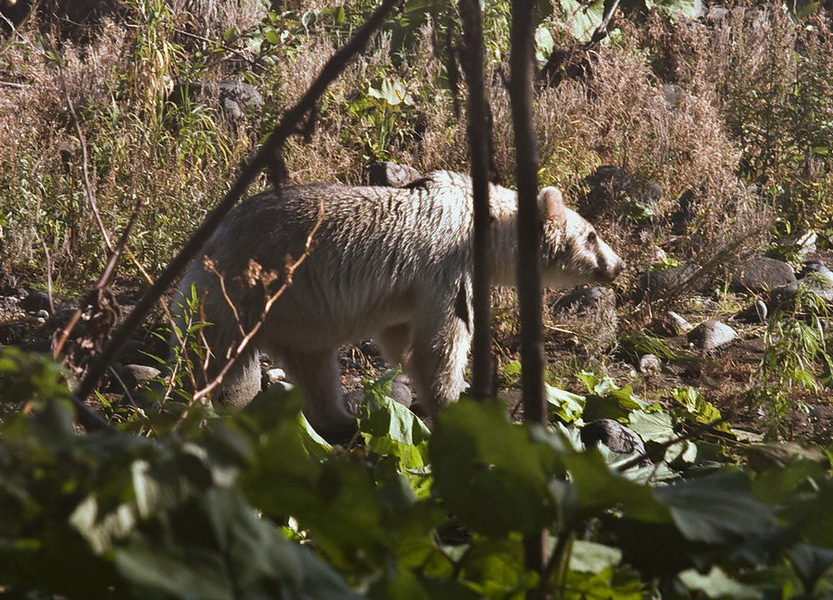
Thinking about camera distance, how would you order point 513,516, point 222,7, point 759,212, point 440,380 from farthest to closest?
point 222,7
point 759,212
point 440,380
point 513,516

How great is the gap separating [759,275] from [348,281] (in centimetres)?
473

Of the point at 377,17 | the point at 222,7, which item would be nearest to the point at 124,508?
the point at 377,17

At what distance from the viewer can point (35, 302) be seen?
766cm

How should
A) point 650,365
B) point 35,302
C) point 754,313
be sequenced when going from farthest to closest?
point 754,313, point 35,302, point 650,365

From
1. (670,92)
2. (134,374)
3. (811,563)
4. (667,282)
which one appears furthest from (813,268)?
(811,563)

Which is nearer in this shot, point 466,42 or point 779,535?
point 779,535

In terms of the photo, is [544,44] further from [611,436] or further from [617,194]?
[611,436]

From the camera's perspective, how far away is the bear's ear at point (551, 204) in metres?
6.48

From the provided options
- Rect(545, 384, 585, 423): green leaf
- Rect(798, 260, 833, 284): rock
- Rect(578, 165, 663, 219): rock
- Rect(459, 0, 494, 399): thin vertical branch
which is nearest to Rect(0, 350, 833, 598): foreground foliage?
Rect(459, 0, 494, 399): thin vertical branch

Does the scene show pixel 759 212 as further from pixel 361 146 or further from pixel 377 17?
pixel 377 17

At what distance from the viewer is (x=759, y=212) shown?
9.27m

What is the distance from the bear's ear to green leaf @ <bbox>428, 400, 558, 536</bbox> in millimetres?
5305

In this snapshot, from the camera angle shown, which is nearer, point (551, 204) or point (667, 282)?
point (551, 204)

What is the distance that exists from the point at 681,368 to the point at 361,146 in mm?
4115
